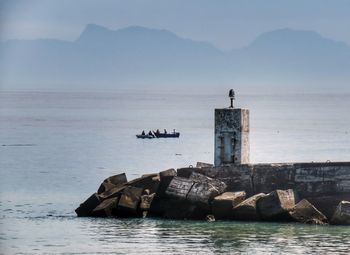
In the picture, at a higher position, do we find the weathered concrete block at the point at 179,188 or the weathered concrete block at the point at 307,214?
the weathered concrete block at the point at 179,188

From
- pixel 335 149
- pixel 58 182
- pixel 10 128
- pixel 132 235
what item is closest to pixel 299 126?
pixel 10 128

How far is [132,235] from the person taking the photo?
31406 millimetres

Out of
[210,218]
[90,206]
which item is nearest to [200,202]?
[210,218]

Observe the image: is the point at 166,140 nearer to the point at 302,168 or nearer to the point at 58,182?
the point at 58,182

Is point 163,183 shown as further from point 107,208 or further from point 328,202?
point 328,202

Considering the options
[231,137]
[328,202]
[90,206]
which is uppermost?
[231,137]

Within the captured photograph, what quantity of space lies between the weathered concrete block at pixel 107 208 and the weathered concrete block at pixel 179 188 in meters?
1.70

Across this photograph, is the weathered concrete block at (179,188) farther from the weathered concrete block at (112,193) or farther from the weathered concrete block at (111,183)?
the weathered concrete block at (111,183)

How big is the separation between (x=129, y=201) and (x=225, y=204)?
118 inches

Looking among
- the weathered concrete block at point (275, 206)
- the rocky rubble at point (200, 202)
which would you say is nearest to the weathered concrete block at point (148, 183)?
the rocky rubble at point (200, 202)

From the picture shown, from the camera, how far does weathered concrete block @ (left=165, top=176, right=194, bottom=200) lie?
34.1 m

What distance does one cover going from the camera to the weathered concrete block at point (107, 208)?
35031mm

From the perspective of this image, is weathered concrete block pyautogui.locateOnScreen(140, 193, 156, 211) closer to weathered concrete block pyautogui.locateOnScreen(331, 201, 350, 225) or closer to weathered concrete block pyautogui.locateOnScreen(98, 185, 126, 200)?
weathered concrete block pyautogui.locateOnScreen(98, 185, 126, 200)

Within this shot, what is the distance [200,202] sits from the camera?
33.9 meters
